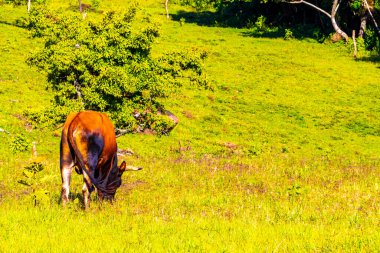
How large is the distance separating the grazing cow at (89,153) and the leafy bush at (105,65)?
5587mm

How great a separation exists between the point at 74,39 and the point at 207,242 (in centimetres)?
1250

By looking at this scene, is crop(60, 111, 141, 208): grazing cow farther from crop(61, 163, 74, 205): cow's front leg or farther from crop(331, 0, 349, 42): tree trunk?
crop(331, 0, 349, 42): tree trunk

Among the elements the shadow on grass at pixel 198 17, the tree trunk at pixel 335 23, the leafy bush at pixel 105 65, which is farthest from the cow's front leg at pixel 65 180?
the shadow on grass at pixel 198 17

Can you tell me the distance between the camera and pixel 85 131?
1146 centimetres

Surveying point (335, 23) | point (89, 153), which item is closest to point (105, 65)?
point (89, 153)

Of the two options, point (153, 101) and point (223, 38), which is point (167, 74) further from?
point (223, 38)

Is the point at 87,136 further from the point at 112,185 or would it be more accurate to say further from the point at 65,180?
the point at 112,185

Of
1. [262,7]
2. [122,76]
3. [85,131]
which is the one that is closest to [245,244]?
[85,131]

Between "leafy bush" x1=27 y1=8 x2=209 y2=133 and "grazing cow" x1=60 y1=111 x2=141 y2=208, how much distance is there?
5587 millimetres

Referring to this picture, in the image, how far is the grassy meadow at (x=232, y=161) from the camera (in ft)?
26.9

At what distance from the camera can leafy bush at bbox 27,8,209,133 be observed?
57.9ft

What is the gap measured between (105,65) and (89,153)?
22.6 ft

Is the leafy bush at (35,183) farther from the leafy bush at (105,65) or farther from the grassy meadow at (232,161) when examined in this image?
the leafy bush at (105,65)

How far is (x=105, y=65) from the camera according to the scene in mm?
17750
